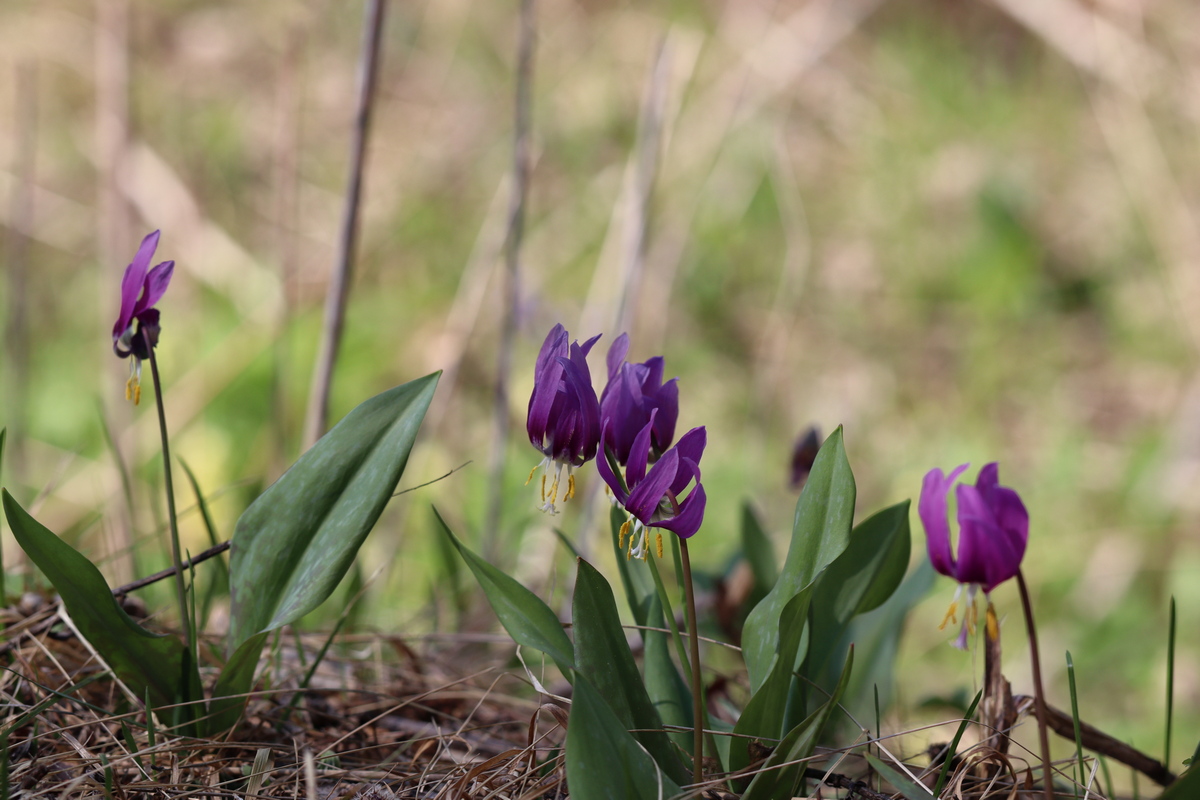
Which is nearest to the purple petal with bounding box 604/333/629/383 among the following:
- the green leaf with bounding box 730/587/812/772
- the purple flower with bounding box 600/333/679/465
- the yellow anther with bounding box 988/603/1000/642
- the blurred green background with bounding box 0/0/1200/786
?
the purple flower with bounding box 600/333/679/465

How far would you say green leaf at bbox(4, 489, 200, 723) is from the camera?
1171 millimetres

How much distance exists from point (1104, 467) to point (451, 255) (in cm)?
383

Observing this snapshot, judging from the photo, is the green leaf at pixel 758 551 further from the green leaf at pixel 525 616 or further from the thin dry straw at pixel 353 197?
the thin dry straw at pixel 353 197

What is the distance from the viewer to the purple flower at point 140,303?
1.19m

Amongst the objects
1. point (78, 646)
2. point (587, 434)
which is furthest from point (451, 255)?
point (587, 434)

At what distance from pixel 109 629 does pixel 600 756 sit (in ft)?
2.34

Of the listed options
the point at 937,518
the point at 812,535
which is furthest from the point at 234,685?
the point at 937,518

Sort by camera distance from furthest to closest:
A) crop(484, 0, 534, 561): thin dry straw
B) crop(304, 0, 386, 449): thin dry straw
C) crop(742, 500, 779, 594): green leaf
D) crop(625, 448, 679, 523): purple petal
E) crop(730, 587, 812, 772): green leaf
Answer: crop(484, 0, 534, 561): thin dry straw < crop(304, 0, 386, 449): thin dry straw < crop(742, 500, 779, 594): green leaf < crop(730, 587, 812, 772): green leaf < crop(625, 448, 679, 523): purple petal

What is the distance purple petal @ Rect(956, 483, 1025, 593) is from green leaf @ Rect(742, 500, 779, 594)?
0.97 meters

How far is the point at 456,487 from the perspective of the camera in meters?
4.34

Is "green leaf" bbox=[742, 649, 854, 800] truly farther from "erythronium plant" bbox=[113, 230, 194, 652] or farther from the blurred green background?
the blurred green background

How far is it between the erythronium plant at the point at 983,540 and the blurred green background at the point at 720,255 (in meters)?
2.19

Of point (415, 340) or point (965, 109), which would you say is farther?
point (965, 109)

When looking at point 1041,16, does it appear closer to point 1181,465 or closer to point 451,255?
point 1181,465
